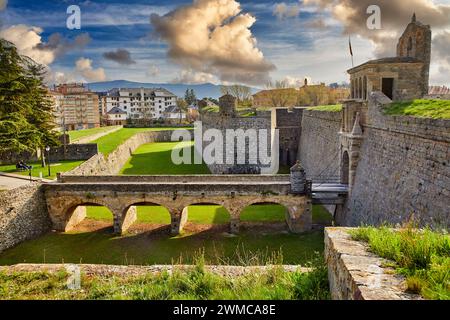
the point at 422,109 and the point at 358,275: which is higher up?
the point at 422,109

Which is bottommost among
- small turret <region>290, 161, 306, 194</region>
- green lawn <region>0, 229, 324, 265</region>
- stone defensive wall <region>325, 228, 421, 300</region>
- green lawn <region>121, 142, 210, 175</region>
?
green lawn <region>0, 229, 324, 265</region>

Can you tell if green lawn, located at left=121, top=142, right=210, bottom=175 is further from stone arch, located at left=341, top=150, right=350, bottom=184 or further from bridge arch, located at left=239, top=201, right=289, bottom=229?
stone arch, located at left=341, top=150, right=350, bottom=184

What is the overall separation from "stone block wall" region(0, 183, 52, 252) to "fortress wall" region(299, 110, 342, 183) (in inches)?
636

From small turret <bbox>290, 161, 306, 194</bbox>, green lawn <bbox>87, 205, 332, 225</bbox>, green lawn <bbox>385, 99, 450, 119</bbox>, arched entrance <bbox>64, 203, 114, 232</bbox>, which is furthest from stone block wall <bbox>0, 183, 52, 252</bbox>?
green lawn <bbox>385, 99, 450, 119</bbox>

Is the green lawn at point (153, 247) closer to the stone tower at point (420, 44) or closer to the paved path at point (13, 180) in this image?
the paved path at point (13, 180)

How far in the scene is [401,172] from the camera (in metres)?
12.4

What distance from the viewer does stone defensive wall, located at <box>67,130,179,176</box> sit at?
84.7 feet

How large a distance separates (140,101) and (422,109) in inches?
4469

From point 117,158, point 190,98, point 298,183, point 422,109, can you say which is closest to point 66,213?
point 298,183

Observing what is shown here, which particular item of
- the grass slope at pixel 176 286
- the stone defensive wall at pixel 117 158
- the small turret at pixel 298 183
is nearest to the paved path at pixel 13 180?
the stone defensive wall at pixel 117 158

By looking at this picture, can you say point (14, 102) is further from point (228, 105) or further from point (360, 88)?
point (360, 88)

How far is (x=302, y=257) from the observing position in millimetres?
14562

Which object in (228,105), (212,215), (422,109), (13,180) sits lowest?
(212,215)
